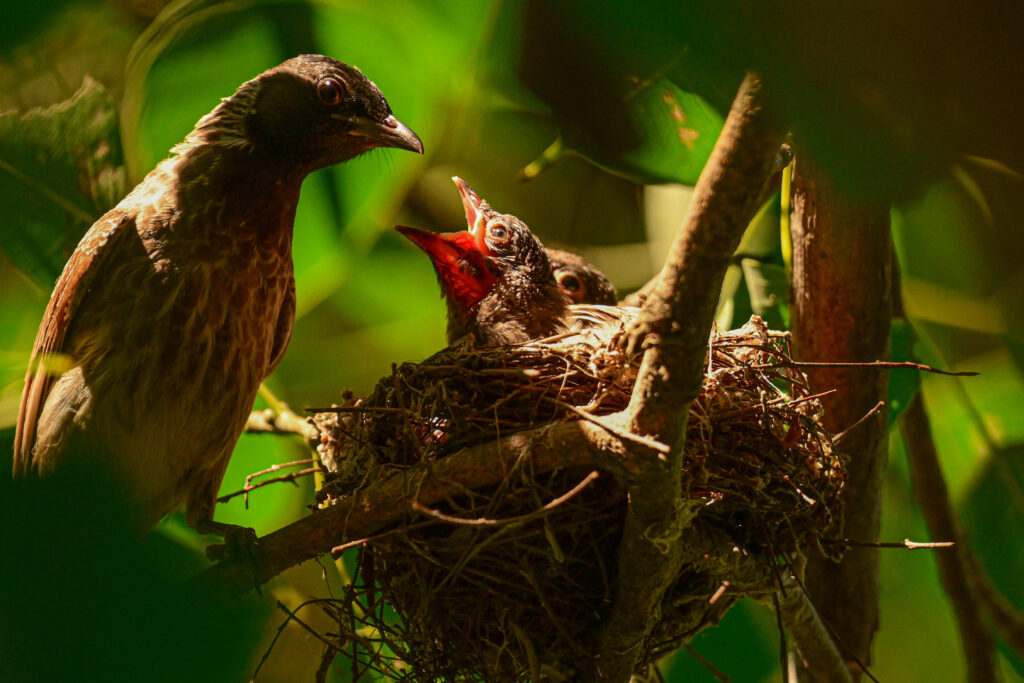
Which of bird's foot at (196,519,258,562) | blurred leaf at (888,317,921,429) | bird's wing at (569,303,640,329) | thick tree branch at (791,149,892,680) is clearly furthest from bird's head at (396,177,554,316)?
blurred leaf at (888,317,921,429)

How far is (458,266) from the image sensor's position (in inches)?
128

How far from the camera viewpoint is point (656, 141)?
143 inches

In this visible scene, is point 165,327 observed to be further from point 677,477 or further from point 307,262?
point 677,477

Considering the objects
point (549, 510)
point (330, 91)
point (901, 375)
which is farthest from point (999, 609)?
point (330, 91)

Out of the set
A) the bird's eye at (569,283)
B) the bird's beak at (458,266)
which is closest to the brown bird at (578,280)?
the bird's eye at (569,283)

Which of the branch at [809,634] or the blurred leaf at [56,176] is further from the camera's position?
the branch at [809,634]

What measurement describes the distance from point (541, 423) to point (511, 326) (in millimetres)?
840

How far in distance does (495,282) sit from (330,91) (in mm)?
829

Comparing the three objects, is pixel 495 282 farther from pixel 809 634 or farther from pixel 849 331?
pixel 809 634

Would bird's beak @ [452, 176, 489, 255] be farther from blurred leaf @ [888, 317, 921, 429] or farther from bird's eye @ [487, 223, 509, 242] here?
blurred leaf @ [888, 317, 921, 429]

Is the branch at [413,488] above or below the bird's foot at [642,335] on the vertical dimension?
below

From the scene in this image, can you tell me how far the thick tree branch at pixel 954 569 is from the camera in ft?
11.8

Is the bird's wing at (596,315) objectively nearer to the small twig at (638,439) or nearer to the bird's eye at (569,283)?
the bird's eye at (569,283)

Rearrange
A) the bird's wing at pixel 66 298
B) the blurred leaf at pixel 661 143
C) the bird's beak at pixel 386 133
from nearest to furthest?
the bird's wing at pixel 66 298, the bird's beak at pixel 386 133, the blurred leaf at pixel 661 143
